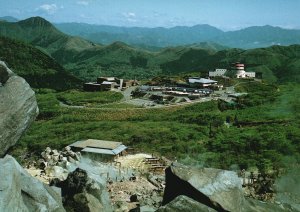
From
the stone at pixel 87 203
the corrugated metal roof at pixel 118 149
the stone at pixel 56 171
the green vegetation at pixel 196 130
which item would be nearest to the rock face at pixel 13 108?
the stone at pixel 87 203

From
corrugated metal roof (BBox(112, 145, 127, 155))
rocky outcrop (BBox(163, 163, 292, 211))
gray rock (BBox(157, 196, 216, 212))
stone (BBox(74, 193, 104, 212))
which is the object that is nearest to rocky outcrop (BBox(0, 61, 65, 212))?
stone (BBox(74, 193, 104, 212))

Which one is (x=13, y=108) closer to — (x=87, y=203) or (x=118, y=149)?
(x=87, y=203)

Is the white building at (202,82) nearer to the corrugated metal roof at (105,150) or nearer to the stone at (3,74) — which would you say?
the corrugated metal roof at (105,150)

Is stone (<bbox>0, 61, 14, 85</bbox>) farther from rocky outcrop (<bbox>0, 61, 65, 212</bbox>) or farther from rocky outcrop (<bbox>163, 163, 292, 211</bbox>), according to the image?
rocky outcrop (<bbox>163, 163, 292, 211</bbox>)

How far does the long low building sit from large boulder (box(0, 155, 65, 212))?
79.0 ft

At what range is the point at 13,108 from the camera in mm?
15727

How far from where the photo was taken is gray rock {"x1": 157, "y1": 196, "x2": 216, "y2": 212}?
54.3 ft

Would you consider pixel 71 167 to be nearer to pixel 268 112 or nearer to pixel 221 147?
pixel 221 147

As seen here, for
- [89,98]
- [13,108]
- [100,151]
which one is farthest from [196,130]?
[13,108]

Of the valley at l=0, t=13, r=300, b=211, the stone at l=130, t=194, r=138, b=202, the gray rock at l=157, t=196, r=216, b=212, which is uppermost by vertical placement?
the gray rock at l=157, t=196, r=216, b=212

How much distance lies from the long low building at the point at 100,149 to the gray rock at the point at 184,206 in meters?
25.4

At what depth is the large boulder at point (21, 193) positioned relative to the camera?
13.7m

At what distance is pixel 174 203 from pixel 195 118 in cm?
6070

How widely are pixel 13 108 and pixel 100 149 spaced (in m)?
28.2
